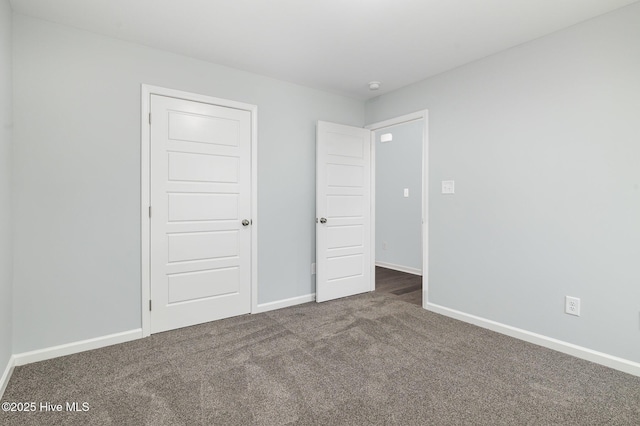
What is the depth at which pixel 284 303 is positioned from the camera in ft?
11.5

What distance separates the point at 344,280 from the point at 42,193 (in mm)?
2960

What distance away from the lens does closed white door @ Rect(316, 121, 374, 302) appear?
3648mm

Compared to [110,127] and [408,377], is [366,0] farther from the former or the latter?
[408,377]

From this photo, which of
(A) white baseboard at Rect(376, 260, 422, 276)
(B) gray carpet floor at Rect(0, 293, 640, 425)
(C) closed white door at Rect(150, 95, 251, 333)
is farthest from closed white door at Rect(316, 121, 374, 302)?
(A) white baseboard at Rect(376, 260, 422, 276)

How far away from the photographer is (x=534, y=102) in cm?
260

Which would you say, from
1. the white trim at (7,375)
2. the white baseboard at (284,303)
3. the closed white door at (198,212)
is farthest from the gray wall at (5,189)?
the white baseboard at (284,303)

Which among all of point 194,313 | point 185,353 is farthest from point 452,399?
point 194,313

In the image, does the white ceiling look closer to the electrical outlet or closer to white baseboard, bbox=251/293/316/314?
the electrical outlet

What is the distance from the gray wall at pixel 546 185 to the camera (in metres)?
2.18

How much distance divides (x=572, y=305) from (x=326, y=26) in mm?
2854

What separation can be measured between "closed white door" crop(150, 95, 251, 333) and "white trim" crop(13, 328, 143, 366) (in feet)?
0.63

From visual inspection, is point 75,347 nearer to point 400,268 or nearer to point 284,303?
point 284,303

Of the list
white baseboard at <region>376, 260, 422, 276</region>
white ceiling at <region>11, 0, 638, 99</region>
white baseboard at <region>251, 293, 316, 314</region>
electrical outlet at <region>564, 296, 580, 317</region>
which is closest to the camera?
white ceiling at <region>11, 0, 638, 99</region>

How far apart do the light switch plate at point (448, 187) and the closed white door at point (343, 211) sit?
3.40 ft
